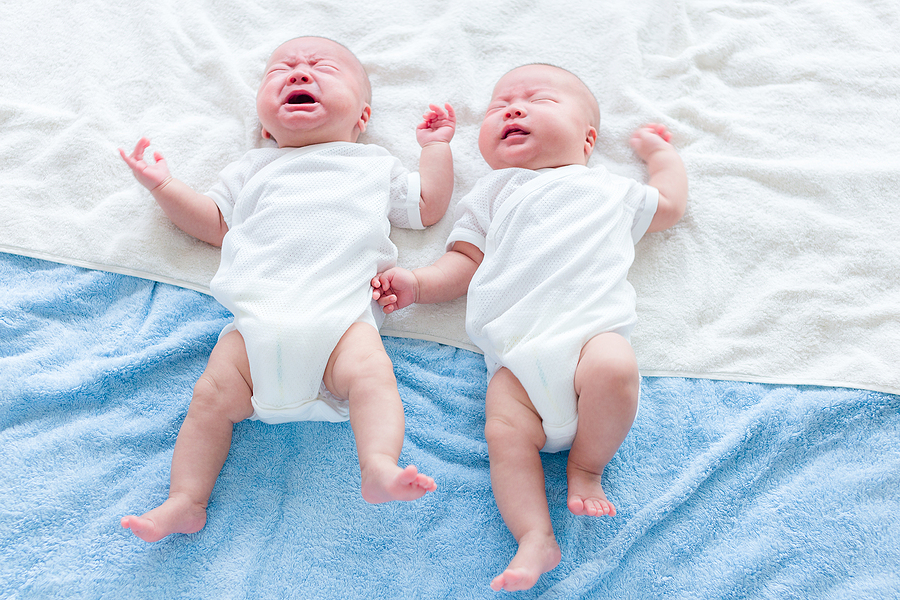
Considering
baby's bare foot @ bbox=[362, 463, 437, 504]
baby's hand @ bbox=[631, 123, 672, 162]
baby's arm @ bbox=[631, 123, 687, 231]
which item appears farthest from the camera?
baby's hand @ bbox=[631, 123, 672, 162]

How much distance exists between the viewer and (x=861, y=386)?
1379mm

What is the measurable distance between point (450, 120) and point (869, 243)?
1.11 metres

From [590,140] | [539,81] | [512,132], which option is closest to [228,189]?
[512,132]

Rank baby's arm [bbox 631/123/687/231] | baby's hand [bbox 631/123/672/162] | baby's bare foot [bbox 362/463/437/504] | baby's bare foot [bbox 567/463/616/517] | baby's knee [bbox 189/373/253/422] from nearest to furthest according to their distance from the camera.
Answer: baby's bare foot [bbox 362/463/437/504] → baby's bare foot [bbox 567/463/616/517] → baby's knee [bbox 189/373/253/422] → baby's arm [bbox 631/123/687/231] → baby's hand [bbox 631/123/672/162]

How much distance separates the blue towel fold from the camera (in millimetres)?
1196

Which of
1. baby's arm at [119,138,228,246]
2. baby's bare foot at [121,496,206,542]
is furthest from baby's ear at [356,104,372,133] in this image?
baby's bare foot at [121,496,206,542]

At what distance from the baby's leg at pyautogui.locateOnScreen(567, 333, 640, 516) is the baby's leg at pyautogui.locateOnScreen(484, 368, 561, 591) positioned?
0.07m

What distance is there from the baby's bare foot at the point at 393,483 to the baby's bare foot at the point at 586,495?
299mm

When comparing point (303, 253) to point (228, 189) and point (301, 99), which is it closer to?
point (228, 189)

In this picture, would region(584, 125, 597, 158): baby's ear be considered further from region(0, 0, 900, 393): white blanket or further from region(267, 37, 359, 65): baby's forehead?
region(267, 37, 359, 65): baby's forehead

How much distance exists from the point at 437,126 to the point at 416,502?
0.97 m

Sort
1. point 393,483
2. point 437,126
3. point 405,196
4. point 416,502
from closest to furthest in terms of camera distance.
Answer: point 393,483, point 416,502, point 405,196, point 437,126

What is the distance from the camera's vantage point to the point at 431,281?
1469 mm

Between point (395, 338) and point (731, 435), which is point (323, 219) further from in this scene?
point (731, 435)
